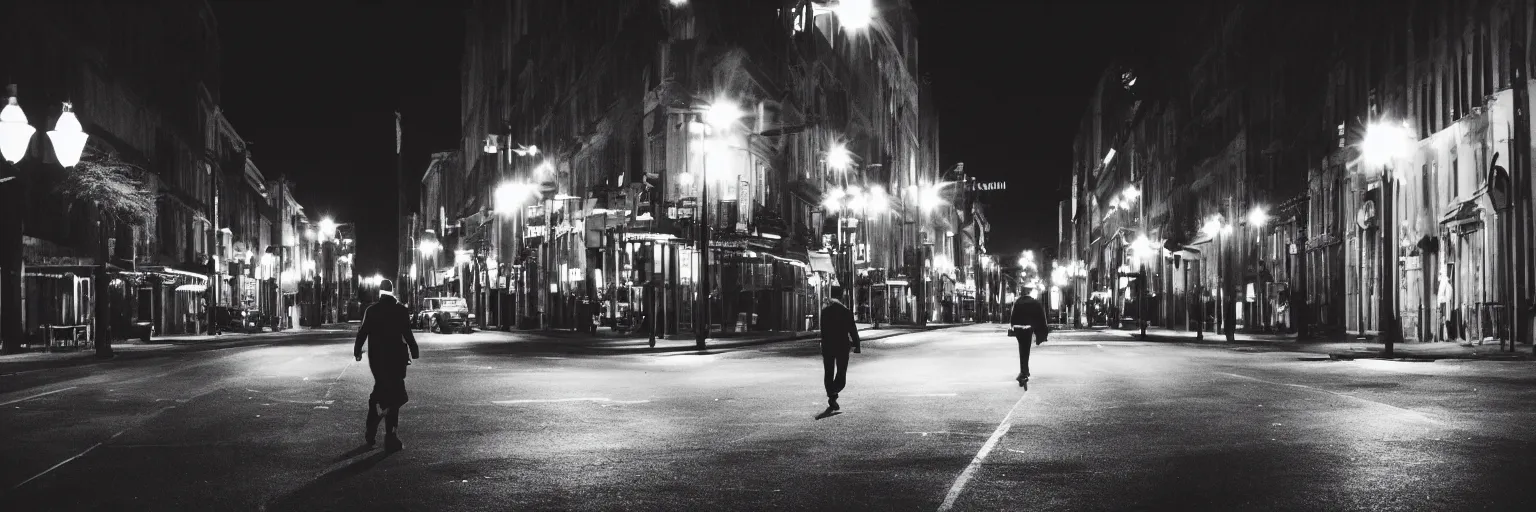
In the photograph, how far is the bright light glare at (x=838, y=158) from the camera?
66.7 metres

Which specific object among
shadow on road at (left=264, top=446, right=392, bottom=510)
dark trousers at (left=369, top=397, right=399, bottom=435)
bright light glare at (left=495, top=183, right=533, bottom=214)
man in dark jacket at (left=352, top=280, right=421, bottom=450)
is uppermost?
bright light glare at (left=495, top=183, right=533, bottom=214)

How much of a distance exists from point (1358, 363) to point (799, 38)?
42913 mm

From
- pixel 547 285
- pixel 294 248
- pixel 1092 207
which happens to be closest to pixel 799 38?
pixel 547 285

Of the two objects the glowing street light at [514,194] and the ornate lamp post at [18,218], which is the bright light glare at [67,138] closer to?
the ornate lamp post at [18,218]

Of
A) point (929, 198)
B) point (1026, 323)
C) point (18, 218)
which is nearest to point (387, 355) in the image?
point (1026, 323)

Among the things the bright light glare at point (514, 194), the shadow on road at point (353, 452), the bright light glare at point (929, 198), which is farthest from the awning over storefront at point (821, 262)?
the shadow on road at point (353, 452)

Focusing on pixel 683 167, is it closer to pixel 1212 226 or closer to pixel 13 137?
pixel 1212 226

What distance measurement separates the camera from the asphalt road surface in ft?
29.0

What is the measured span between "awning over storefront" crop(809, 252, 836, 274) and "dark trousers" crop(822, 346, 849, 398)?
154 feet

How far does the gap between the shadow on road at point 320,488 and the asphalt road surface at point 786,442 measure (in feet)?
0.16

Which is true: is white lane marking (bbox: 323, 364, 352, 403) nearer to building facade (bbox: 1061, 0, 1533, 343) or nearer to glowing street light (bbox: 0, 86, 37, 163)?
glowing street light (bbox: 0, 86, 37, 163)

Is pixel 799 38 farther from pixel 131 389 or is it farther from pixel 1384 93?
pixel 131 389

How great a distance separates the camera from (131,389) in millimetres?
19844

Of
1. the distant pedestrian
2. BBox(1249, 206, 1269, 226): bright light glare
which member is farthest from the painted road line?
BBox(1249, 206, 1269, 226): bright light glare
